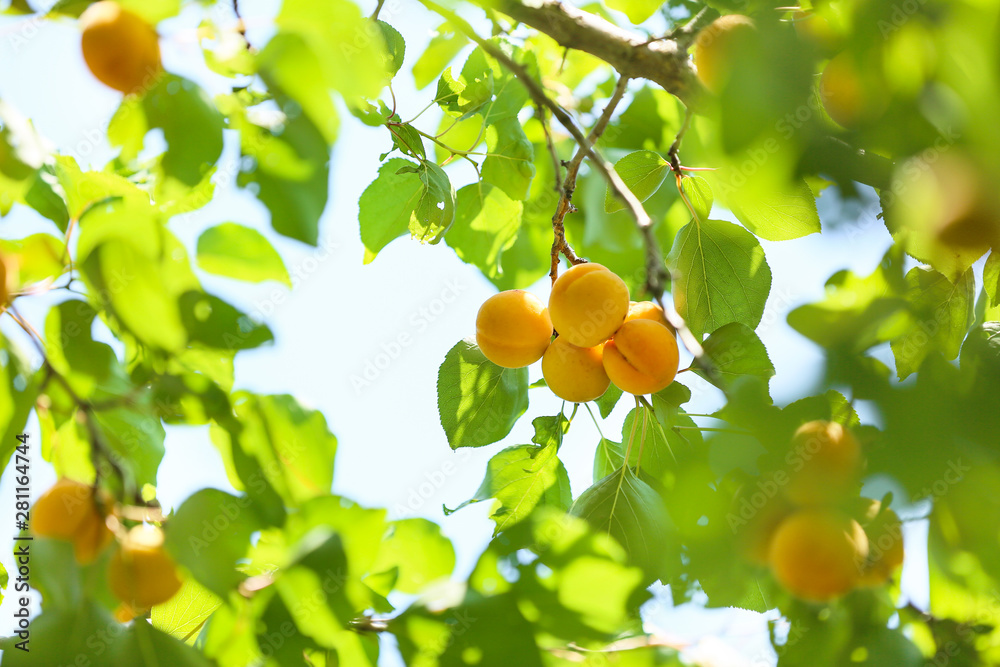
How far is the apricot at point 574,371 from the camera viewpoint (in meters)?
0.99

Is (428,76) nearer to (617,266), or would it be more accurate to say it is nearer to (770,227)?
(617,266)

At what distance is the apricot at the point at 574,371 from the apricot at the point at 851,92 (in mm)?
448

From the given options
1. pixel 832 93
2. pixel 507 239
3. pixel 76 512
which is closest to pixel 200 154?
pixel 76 512

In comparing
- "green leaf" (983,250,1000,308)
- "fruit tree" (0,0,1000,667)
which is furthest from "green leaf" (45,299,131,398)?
"green leaf" (983,250,1000,308)

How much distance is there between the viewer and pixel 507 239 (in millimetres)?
1438

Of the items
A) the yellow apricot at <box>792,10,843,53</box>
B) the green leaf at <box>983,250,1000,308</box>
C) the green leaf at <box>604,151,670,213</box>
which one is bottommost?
the green leaf at <box>983,250,1000,308</box>

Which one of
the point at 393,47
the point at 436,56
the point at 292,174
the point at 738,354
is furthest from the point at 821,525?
the point at 436,56

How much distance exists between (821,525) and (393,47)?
0.94 m

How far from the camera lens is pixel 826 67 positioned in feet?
2.54

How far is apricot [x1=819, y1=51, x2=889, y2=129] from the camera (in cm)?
44

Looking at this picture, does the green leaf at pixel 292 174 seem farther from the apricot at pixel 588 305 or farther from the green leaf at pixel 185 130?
the apricot at pixel 588 305

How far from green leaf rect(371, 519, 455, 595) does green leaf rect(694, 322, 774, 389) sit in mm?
433

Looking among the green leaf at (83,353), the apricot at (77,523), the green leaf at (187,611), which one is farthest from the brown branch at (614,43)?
the green leaf at (187,611)

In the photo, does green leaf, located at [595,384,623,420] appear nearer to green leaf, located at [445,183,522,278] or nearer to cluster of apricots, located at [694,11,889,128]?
green leaf, located at [445,183,522,278]
